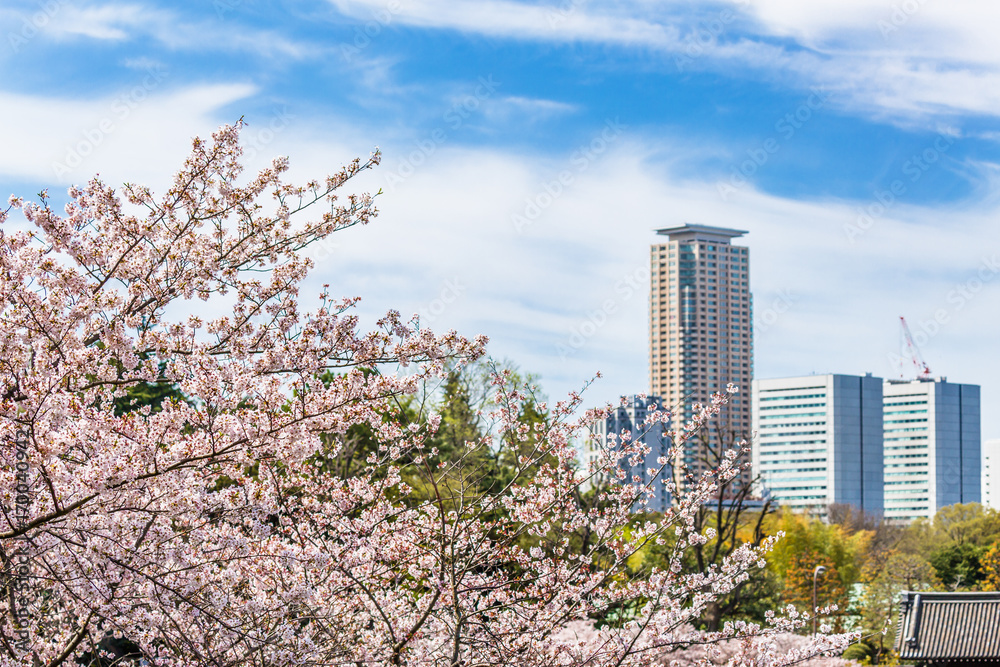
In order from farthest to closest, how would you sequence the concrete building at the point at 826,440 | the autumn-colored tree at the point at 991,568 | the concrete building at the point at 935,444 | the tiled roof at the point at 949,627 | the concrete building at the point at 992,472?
the concrete building at the point at 992,472 < the concrete building at the point at 935,444 < the concrete building at the point at 826,440 < the autumn-colored tree at the point at 991,568 < the tiled roof at the point at 949,627

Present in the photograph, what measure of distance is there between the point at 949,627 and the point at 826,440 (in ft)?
365

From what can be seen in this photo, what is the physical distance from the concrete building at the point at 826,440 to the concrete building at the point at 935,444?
8371 mm

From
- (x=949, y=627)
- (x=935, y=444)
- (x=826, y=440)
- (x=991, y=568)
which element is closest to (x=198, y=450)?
(x=949, y=627)

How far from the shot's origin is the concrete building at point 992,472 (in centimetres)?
17125

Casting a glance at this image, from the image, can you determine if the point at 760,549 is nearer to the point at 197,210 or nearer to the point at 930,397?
the point at 197,210

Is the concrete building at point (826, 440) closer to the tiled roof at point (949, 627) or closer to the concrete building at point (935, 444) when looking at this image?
the concrete building at point (935, 444)

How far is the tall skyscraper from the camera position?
13238 cm

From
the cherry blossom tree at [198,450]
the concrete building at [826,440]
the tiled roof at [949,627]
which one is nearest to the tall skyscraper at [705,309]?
the concrete building at [826,440]

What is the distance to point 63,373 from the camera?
452cm

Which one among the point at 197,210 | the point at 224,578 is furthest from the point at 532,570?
the point at 197,210

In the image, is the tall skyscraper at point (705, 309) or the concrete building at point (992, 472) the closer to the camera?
the tall skyscraper at point (705, 309)

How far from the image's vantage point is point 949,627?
29297mm

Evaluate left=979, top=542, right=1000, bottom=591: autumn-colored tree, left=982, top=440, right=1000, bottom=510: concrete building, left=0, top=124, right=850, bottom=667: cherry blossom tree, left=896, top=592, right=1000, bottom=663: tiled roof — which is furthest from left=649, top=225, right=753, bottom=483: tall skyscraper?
left=0, top=124, right=850, bottom=667: cherry blossom tree

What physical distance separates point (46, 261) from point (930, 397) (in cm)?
15087
